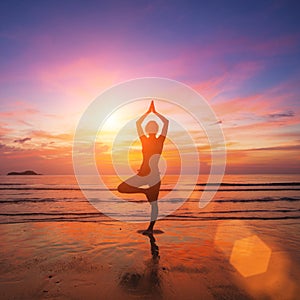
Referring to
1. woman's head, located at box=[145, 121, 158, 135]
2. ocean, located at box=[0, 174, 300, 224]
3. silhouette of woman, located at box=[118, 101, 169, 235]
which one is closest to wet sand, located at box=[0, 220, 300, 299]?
silhouette of woman, located at box=[118, 101, 169, 235]

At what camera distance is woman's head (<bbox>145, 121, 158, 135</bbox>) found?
7.42 m

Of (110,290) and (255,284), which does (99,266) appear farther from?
(255,284)

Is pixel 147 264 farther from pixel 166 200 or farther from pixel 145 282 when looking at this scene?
pixel 166 200

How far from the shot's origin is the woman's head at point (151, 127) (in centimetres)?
742

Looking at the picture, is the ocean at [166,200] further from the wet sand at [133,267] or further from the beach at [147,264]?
the wet sand at [133,267]

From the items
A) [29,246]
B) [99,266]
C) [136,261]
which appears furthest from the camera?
[29,246]

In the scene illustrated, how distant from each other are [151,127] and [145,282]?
427 centimetres

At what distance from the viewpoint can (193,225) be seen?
11.0 meters

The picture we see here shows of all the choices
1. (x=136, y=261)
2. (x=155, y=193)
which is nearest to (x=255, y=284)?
(x=136, y=261)

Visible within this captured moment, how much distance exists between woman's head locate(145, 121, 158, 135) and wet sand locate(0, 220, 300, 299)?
344 centimetres

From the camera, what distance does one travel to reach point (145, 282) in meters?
4.57

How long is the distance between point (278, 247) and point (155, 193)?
4051 millimetres

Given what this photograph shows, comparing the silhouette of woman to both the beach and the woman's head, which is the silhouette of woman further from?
the beach

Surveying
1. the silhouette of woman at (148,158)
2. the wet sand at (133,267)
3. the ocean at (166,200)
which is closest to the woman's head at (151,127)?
the silhouette of woman at (148,158)
